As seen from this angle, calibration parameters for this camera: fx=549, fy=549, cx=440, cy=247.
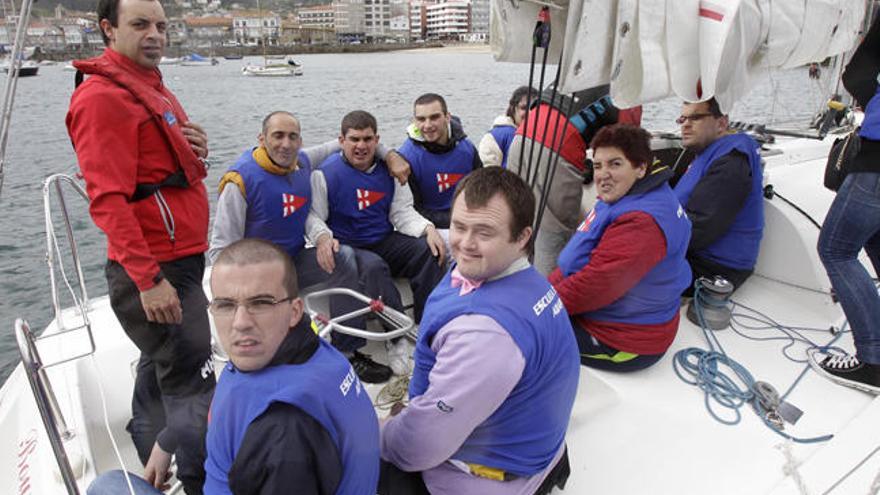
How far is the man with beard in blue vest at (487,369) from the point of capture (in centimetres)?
129

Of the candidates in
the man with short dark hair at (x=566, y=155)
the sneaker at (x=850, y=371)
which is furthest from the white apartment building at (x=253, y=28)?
the sneaker at (x=850, y=371)

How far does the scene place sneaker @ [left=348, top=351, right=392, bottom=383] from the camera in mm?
2607

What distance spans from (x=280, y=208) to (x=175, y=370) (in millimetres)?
1070

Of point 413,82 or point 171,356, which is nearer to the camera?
point 171,356

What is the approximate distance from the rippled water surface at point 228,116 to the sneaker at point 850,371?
4.37 feet

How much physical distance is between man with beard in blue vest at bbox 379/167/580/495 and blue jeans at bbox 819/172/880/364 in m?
1.56

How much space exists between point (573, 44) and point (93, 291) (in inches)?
299

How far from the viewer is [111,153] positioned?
5.90ft

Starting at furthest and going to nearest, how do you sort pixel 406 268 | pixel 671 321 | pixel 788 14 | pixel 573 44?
1. pixel 406 268
2. pixel 671 321
3. pixel 788 14
4. pixel 573 44

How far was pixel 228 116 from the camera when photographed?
22203 mm

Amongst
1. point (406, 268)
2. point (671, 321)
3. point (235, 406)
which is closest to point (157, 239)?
point (235, 406)

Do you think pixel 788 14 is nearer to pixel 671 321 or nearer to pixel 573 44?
pixel 573 44

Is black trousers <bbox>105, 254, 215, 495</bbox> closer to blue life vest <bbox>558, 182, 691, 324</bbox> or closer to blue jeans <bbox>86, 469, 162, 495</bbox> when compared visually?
blue jeans <bbox>86, 469, 162, 495</bbox>

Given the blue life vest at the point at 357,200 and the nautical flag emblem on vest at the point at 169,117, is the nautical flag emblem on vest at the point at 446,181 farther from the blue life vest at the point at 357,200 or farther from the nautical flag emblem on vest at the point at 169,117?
the nautical flag emblem on vest at the point at 169,117
